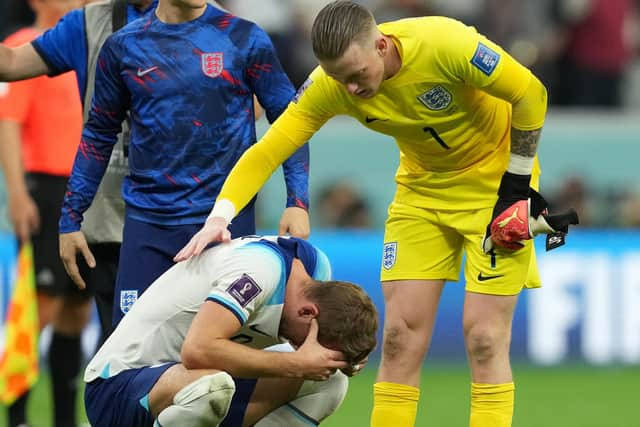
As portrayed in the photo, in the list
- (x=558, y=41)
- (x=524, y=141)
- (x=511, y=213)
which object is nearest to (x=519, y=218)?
(x=511, y=213)

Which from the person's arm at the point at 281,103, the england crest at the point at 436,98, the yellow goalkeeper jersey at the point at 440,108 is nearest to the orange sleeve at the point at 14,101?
the person's arm at the point at 281,103

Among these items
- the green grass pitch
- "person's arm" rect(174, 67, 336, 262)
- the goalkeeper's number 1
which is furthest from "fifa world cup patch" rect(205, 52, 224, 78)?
the green grass pitch

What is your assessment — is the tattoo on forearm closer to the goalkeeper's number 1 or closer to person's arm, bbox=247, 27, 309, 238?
the goalkeeper's number 1

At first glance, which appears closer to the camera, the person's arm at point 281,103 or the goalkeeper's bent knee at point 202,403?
the goalkeeper's bent knee at point 202,403

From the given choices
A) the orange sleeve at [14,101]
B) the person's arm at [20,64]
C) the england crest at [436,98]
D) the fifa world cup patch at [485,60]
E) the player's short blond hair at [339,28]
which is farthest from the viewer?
the orange sleeve at [14,101]

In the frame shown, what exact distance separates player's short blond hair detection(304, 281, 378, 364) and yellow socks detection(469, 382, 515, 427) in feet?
2.81

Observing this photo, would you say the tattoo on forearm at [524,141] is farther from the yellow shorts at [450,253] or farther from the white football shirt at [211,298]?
the white football shirt at [211,298]

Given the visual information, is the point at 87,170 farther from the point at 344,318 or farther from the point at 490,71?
the point at 490,71

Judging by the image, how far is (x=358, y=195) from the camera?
11.1m

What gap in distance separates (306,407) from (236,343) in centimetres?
67

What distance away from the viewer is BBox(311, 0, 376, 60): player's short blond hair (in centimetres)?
502

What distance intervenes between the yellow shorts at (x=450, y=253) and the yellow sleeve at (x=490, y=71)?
22.1 inches

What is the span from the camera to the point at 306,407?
5.46 m

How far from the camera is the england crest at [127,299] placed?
5.73 m
